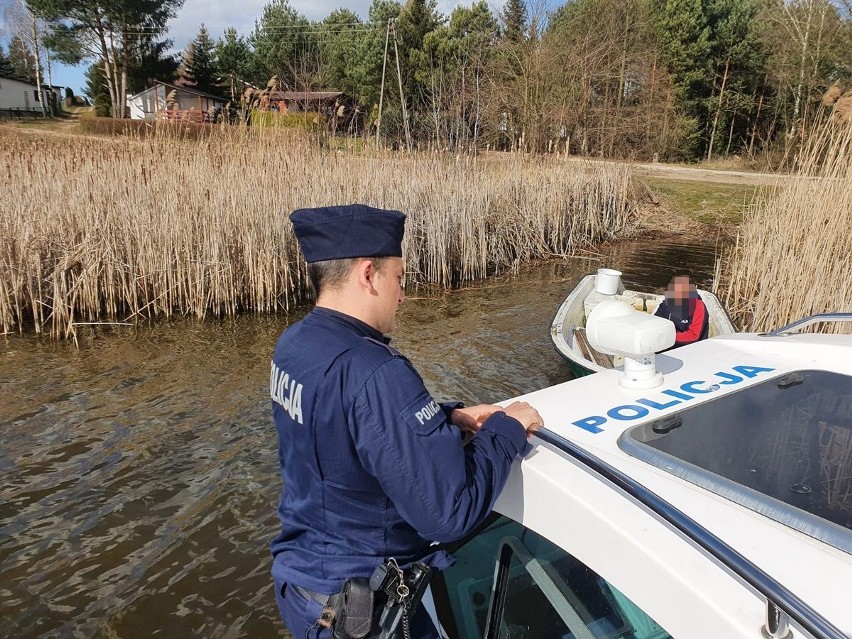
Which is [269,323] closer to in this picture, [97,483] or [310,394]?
[97,483]

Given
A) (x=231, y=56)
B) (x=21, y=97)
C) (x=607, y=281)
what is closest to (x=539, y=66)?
(x=607, y=281)

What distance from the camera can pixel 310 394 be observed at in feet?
4.91

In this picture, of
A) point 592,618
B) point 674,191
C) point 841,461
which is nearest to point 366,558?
point 592,618

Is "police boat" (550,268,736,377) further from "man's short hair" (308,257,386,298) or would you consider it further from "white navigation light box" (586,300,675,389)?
"man's short hair" (308,257,386,298)

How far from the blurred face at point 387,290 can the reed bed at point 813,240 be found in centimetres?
539

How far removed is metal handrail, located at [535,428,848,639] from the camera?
1.06 m

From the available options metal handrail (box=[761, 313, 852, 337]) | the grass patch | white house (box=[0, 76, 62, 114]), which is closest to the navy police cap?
metal handrail (box=[761, 313, 852, 337])

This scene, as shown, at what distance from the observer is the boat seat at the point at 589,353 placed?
5.97 m

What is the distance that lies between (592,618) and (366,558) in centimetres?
61

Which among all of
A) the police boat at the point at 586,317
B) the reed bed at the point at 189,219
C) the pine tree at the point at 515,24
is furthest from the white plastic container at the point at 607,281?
the pine tree at the point at 515,24

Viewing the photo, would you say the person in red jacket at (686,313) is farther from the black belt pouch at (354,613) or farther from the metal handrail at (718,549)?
the black belt pouch at (354,613)

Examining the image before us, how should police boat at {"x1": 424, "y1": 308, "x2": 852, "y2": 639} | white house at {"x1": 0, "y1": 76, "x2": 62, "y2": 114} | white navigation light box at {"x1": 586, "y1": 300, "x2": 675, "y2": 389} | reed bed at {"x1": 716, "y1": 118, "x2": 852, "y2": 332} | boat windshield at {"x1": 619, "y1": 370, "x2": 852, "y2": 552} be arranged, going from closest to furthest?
→ police boat at {"x1": 424, "y1": 308, "x2": 852, "y2": 639}, boat windshield at {"x1": 619, "y1": 370, "x2": 852, "y2": 552}, white navigation light box at {"x1": 586, "y1": 300, "x2": 675, "y2": 389}, reed bed at {"x1": 716, "y1": 118, "x2": 852, "y2": 332}, white house at {"x1": 0, "y1": 76, "x2": 62, "y2": 114}

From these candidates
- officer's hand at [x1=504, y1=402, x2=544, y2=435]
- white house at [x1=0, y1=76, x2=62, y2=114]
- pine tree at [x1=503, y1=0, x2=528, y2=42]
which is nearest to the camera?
officer's hand at [x1=504, y1=402, x2=544, y2=435]

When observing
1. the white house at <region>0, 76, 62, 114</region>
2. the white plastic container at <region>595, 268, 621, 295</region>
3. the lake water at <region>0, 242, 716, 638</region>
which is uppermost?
the white house at <region>0, 76, 62, 114</region>
